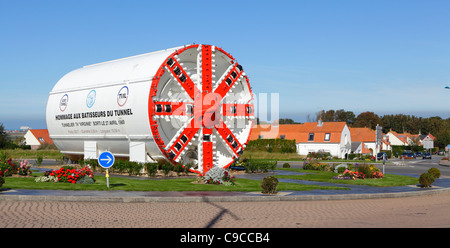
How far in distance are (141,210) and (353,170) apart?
59.3ft

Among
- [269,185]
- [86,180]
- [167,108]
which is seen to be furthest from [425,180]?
[86,180]

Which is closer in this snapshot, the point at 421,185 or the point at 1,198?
the point at 1,198

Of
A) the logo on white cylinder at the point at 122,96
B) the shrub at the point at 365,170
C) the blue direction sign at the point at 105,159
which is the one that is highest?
the logo on white cylinder at the point at 122,96

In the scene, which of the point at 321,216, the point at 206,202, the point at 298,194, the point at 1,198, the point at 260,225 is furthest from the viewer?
the point at 298,194

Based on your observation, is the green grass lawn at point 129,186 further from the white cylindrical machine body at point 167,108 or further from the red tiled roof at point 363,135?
the red tiled roof at point 363,135

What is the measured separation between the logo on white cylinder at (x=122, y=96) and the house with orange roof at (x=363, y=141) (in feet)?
264

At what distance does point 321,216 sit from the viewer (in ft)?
51.0

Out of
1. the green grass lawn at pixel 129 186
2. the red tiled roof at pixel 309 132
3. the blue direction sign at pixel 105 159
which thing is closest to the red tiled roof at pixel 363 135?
the red tiled roof at pixel 309 132

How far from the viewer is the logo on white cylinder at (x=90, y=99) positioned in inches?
1309

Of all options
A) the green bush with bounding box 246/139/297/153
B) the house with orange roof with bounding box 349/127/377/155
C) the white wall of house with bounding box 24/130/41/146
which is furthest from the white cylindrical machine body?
the white wall of house with bounding box 24/130/41/146

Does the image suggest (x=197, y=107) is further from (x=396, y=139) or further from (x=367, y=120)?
(x=367, y=120)

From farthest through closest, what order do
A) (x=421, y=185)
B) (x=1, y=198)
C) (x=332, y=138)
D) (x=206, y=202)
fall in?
(x=332, y=138) → (x=421, y=185) → (x=206, y=202) → (x=1, y=198)
